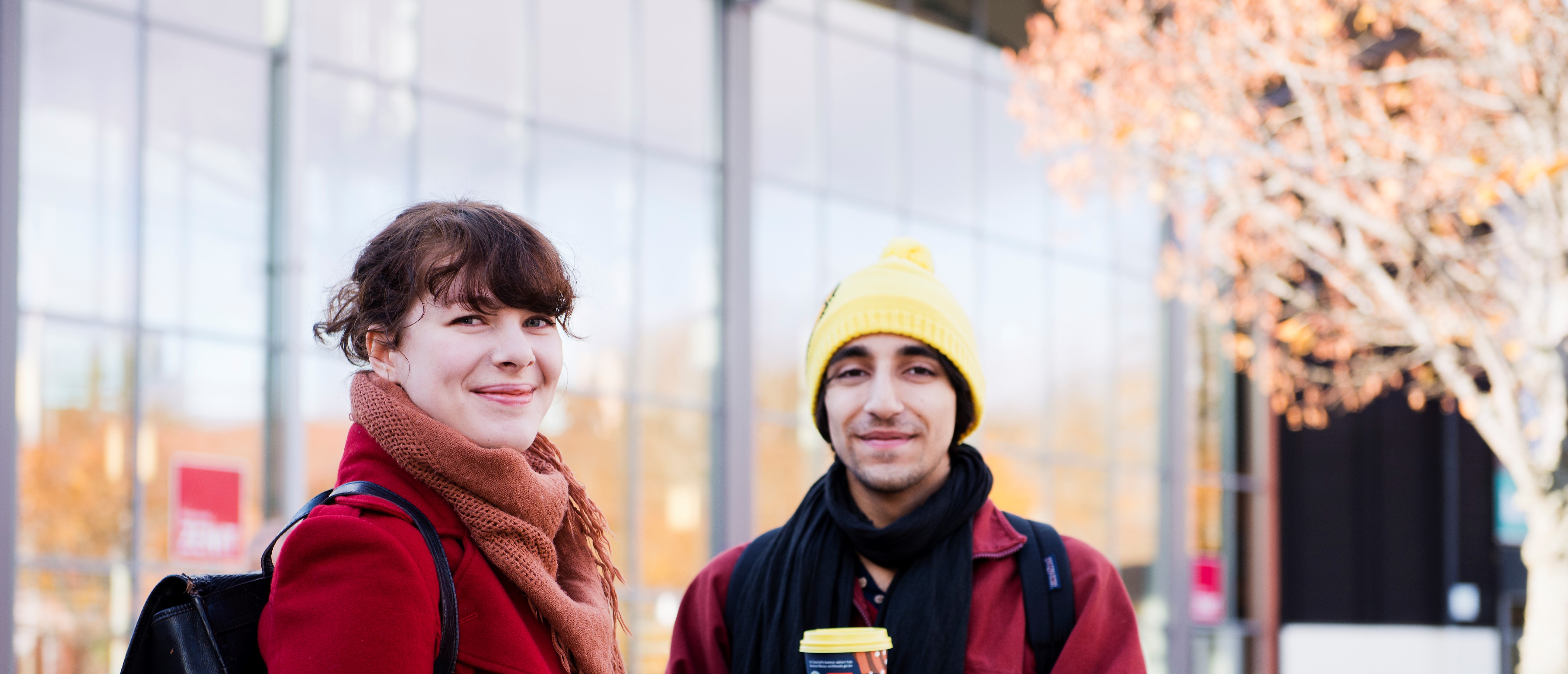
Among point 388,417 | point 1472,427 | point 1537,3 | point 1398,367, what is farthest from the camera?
point 1472,427

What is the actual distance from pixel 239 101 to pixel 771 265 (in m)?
5.20

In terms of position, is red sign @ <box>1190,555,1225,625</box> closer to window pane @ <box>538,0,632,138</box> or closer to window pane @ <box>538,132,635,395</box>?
window pane @ <box>538,132,635,395</box>

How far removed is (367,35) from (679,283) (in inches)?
135

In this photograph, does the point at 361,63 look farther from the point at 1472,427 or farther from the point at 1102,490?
the point at 1472,427

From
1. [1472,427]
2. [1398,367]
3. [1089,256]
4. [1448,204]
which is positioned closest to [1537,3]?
[1448,204]

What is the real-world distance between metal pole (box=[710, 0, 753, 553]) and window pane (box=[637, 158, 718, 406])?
118 mm

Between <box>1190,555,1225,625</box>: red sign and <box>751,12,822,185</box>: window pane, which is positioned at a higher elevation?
<box>751,12,822,185</box>: window pane

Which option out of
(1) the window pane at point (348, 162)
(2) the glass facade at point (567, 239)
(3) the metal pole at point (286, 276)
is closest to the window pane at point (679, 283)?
(2) the glass facade at point (567, 239)

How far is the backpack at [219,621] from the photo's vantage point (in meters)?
1.63

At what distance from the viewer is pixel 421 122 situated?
→ 10.5 metres

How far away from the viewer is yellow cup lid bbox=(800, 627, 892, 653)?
6.80ft

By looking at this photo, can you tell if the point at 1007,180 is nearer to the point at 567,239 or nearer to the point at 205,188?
the point at 205,188

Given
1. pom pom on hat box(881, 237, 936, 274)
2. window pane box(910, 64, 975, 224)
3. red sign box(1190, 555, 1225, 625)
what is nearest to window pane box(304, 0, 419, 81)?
window pane box(910, 64, 975, 224)

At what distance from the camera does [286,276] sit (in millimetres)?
8578
